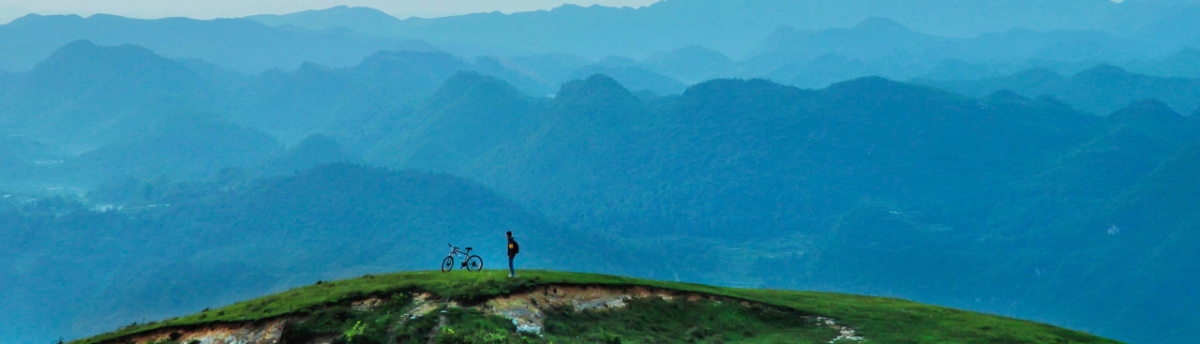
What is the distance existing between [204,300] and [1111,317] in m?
204

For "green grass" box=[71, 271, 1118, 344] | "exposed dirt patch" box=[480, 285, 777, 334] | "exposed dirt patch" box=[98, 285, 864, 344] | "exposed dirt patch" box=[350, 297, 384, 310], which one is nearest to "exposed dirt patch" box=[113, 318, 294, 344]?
"exposed dirt patch" box=[98, 285, 864, 344]

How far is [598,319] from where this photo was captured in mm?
44500

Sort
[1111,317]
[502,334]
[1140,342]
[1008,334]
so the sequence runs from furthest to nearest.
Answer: [1111,317] < [1140,342] < [1008,334] < [502,334]

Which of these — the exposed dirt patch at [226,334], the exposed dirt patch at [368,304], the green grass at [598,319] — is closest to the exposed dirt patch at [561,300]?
the green grass at [598,319]

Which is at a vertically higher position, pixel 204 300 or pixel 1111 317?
Result: pixel 1111 317

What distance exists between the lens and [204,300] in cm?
19612

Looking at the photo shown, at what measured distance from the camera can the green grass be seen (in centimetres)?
4275

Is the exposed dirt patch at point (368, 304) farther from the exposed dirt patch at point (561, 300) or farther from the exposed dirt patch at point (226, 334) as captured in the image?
the exposed dirt patch at point (561, 300)

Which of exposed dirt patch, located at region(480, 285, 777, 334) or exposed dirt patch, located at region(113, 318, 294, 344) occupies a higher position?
exposed dirt patch, located at region(480, 285, 777, 334)

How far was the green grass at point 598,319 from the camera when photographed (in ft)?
140

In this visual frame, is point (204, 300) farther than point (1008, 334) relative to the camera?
Yes

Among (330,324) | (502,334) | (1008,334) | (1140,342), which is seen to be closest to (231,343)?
(330,324)

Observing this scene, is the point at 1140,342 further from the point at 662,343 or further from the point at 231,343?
the point at 231,343

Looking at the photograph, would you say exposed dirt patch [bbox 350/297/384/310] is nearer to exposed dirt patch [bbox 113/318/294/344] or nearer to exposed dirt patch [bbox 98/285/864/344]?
exposed dirt patch [bbox 98/285/864/344]
